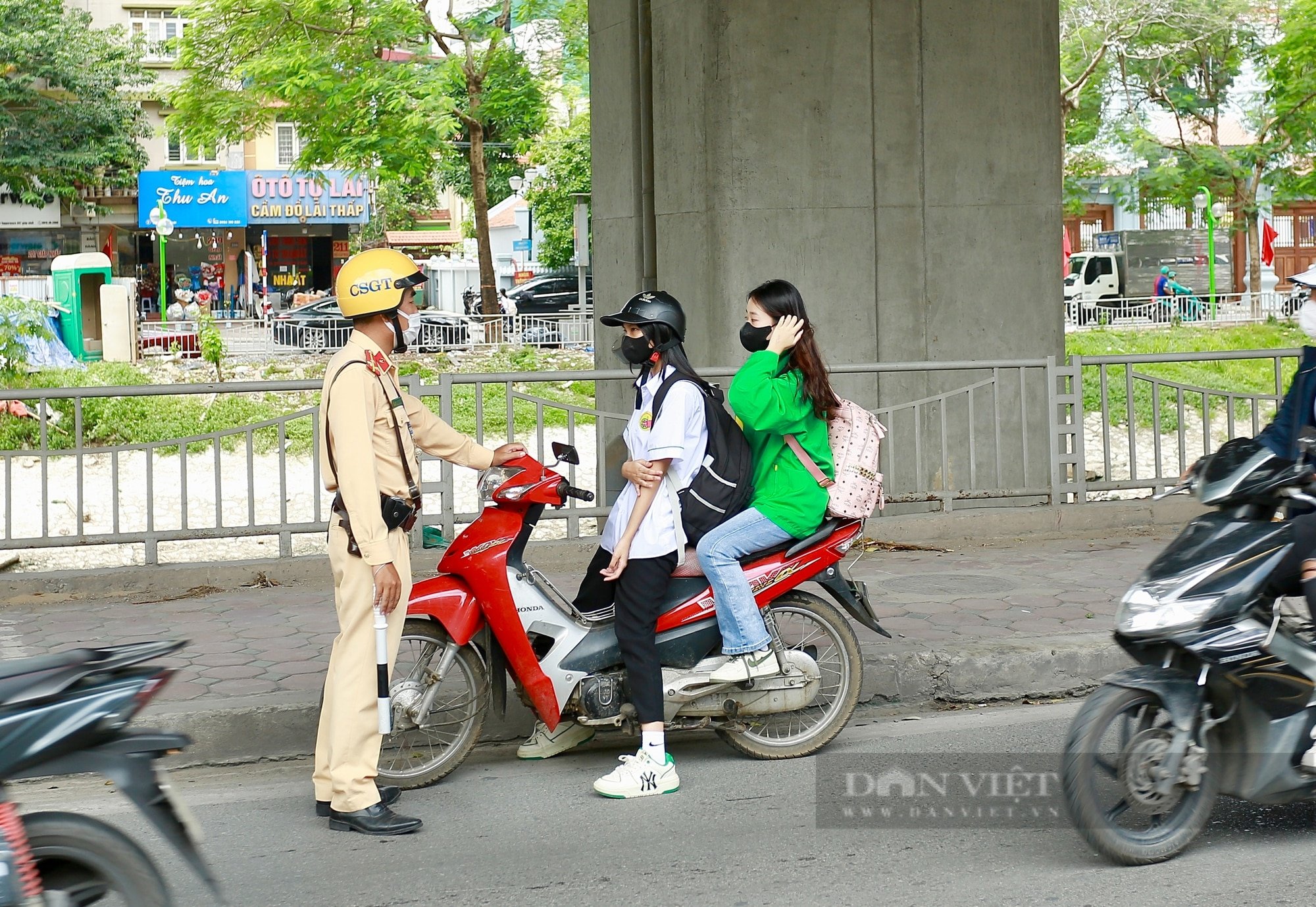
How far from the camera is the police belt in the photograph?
4.79m

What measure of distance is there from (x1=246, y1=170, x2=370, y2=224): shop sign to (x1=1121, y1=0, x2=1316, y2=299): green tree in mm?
24447

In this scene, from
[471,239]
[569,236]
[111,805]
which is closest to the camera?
[111,805]

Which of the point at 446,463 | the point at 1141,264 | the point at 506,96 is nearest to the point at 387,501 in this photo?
the point at 446,463

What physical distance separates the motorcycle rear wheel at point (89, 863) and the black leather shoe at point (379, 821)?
1.63m

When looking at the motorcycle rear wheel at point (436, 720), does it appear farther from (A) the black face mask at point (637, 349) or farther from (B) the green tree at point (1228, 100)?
(B) the green tree at point (1228, 100)

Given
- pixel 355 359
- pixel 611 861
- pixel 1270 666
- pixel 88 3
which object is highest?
pixel 88 3

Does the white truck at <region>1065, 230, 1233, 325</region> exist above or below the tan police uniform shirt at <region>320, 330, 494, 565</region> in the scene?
above

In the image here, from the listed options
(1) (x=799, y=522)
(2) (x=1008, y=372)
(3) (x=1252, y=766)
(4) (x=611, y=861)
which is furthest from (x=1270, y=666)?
(2) (x=1008, y=372)

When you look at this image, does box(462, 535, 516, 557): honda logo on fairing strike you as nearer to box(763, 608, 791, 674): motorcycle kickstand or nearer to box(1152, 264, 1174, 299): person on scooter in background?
box(763, 608, 791, 674): motorcycle kickstand

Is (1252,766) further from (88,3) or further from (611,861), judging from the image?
(88,3)

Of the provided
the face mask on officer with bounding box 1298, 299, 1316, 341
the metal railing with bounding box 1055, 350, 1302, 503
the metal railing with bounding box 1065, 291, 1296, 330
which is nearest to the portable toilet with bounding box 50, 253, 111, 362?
the metal railing with bounding box 1065, 291, 1296, 330

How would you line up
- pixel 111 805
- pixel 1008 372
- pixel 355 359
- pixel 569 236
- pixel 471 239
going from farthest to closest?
pixel 471 239, pixel 569 236, pixel 1008 372, pixel 111 805, pixel 355 359

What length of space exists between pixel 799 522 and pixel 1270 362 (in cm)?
628

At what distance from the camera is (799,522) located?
5.39m
